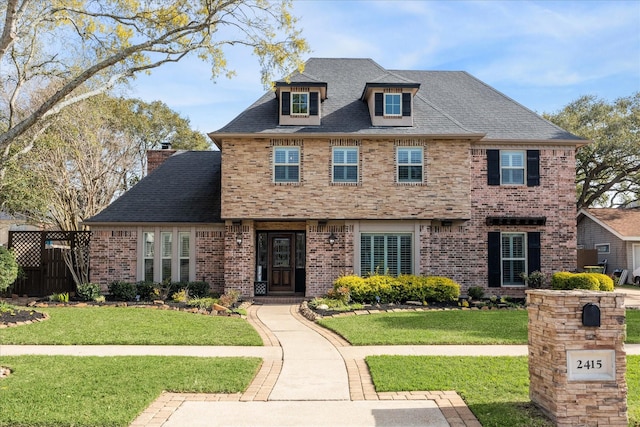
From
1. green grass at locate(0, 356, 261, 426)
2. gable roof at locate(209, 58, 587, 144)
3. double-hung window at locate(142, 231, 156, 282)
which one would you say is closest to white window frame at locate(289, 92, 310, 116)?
gable roof at locate(209, 58, 587, 144)

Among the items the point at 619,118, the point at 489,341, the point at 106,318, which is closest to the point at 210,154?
the point at 106,318

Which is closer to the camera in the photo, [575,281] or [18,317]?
[18,317]

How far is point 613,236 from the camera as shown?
27672 mm

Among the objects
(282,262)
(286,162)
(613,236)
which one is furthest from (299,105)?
(613,236)

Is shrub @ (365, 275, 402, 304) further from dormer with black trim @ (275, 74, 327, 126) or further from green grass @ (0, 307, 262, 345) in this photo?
dormer with black trim @ (275, 74, 327, 126)

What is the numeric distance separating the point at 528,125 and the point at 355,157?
642cm

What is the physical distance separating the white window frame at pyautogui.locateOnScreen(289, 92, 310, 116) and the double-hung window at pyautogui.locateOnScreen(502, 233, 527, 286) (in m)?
7.88

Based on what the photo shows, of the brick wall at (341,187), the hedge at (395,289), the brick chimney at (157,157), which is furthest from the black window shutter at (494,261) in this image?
the brick chimney at (157,157)

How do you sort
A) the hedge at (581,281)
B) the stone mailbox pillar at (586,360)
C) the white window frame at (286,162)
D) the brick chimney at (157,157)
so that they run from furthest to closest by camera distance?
the brick chimney at (157,157), the white window frame at (286,162), the hedge at (581,281), the stone mailbox pillar at (586,360)

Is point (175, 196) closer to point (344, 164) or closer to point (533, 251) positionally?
point (344, 164)

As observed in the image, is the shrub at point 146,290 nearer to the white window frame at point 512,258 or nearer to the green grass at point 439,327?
the green grass at point 439,327

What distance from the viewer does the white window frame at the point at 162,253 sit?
17.7 meters

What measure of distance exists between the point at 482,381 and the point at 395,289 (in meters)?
8.73

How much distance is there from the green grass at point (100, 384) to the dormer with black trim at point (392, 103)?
10.9m
